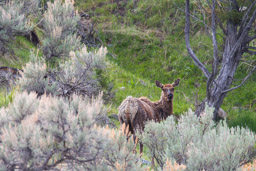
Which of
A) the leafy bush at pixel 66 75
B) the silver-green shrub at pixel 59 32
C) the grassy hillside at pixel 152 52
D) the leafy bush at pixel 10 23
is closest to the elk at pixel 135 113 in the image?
the leafy bush at pixel 66 75

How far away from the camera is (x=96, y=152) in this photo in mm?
4477

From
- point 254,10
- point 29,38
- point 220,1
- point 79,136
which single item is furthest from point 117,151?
point 29,38

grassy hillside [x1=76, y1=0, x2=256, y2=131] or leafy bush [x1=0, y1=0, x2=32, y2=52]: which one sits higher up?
leafy bush [x1=0, y1=0, x2=32, y2=52]

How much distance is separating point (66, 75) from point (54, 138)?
4.67 metres

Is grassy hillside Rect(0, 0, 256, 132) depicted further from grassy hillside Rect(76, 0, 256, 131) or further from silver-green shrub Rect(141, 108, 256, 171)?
silver-green shrub Rect(141, 108, 256, 171)

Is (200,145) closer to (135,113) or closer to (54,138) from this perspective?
(54,138)

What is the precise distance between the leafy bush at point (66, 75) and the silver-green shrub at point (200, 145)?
2764 mm

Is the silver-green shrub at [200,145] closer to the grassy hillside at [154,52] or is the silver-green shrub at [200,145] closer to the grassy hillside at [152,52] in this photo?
the grassy hillside at [152,52]

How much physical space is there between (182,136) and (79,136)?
200 cm

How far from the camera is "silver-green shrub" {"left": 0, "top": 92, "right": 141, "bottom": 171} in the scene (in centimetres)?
411

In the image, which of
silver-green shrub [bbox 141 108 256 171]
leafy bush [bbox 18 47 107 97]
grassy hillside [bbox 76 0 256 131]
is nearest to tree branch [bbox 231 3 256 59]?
grassy hillside [bbox 76 0 256 131]

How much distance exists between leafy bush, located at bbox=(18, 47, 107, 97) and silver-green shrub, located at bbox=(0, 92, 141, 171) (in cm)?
345

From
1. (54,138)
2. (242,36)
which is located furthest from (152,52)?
(54,138)

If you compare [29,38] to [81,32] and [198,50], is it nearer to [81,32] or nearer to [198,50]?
[81,32]
